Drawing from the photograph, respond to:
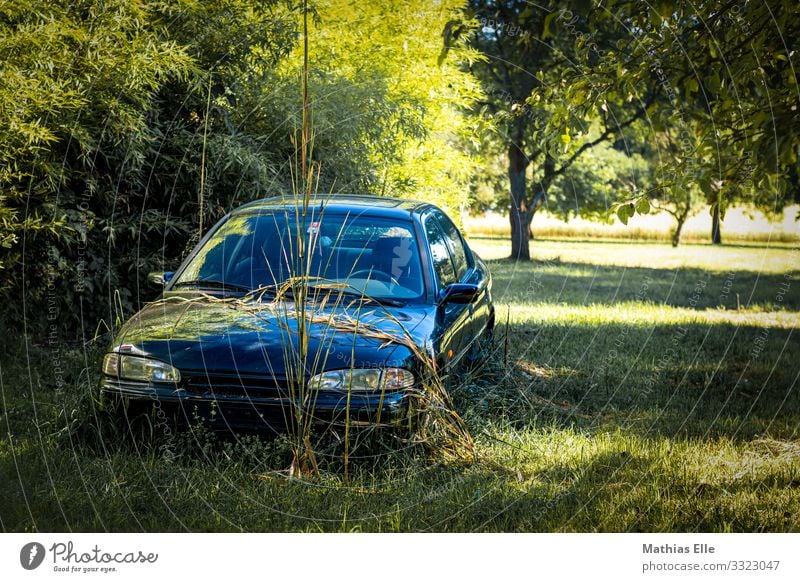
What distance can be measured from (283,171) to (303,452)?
3.33 m

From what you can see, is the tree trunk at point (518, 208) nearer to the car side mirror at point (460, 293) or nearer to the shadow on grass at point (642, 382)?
the shadow on grass at point (642, 382)

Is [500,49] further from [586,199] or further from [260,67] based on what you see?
[586,199]

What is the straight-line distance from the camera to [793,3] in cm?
398

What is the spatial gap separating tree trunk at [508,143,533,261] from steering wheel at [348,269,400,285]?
4.73 metres

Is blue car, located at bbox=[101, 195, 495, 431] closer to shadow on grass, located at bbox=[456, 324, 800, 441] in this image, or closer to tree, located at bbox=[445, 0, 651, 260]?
shadow on grass, located at bbox=[456, 324, 800, 441]

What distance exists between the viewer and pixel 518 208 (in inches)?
388

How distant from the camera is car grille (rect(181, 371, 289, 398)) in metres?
3.44

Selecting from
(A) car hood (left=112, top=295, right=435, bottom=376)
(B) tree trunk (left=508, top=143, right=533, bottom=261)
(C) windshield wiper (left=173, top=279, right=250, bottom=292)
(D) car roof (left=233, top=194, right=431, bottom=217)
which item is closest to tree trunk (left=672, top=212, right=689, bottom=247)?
(B) tree trunk (left=508, top=143, right=533, bottom=261)

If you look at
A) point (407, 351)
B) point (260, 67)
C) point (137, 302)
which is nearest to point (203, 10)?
point (260, 67)

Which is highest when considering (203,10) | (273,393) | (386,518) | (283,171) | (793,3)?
(203,10)

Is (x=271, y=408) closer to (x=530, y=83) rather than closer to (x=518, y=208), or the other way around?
(x=530, y=83)

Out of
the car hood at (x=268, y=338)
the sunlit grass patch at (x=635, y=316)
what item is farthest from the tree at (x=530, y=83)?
the car hood at (x=268, y=338)

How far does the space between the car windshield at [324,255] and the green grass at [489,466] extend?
0.75 m

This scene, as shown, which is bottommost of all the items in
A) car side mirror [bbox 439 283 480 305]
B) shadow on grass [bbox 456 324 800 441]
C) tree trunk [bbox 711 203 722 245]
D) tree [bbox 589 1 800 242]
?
shadow on grass [bbox 456 324 800 441]
